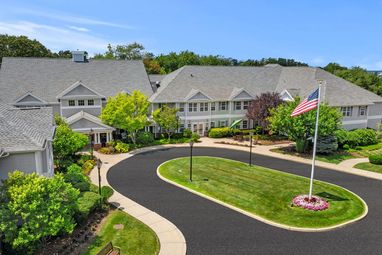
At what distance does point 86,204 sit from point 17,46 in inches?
2644

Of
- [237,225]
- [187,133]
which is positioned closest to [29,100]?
[187,133]

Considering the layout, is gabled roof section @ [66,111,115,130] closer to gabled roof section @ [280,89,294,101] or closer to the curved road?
the curved road

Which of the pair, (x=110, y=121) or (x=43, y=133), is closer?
(x=43, y=133)

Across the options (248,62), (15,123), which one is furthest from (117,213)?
(248,62)

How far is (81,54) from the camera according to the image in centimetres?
4578

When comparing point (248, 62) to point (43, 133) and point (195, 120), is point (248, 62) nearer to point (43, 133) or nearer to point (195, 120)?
point (195, 120)

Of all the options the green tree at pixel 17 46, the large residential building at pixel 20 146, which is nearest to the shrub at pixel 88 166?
the large residential building at pixel 20 146

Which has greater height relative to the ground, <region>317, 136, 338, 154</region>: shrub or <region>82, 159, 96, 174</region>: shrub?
<region>317, 136, 338, 154</region>: shrub

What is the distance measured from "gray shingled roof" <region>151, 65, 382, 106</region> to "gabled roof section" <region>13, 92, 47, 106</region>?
50.5 feet

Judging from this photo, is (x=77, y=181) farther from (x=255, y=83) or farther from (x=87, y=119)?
(x=255, y=83)

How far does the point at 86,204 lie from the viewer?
1786cm

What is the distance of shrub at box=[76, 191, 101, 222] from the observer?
16.9m

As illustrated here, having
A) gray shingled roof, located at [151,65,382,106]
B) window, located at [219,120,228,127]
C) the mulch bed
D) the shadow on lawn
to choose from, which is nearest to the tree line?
gray shingled roof, located at [151,65,382,106]

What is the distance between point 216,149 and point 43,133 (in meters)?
22.7
